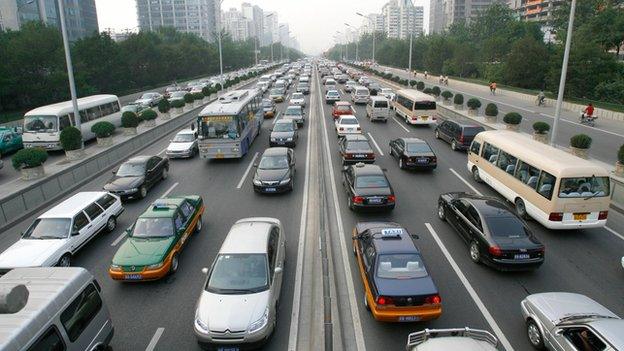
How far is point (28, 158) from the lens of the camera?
20.4 metres

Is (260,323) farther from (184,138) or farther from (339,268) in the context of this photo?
(184,138)

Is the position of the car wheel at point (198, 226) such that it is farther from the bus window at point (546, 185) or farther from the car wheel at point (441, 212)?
the bus window at point (546, 185)

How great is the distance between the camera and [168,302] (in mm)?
10609

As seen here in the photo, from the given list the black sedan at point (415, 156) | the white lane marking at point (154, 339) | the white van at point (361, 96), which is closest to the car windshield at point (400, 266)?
the white lane marking at point (154, 339)

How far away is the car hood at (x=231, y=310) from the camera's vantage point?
27.8 feet

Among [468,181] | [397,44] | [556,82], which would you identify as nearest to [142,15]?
[397,44]

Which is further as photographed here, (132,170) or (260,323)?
(132,170)

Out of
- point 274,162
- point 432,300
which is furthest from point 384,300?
point 274,162

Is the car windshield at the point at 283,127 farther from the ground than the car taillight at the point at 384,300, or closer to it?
farther from the ground

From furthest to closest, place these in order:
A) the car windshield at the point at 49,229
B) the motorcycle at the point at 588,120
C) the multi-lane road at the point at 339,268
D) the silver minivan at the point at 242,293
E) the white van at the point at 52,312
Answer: the motorcycle at the point at 588,120 → the car windshield at the point at 49,229 → the multi-lane road at the point at 339,268 → the silver minivan at the point at 242,293 → the white van at the point at 52,312

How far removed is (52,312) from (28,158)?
54.5 feet

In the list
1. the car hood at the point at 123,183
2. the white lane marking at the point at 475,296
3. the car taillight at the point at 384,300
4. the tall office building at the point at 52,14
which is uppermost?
the tall office building at the point at 52,14

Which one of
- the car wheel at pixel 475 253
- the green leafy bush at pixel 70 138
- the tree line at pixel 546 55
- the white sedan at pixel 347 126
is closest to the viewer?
the car wheel at pixel 475 253

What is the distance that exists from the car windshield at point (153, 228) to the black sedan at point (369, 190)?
6564 millimetres
